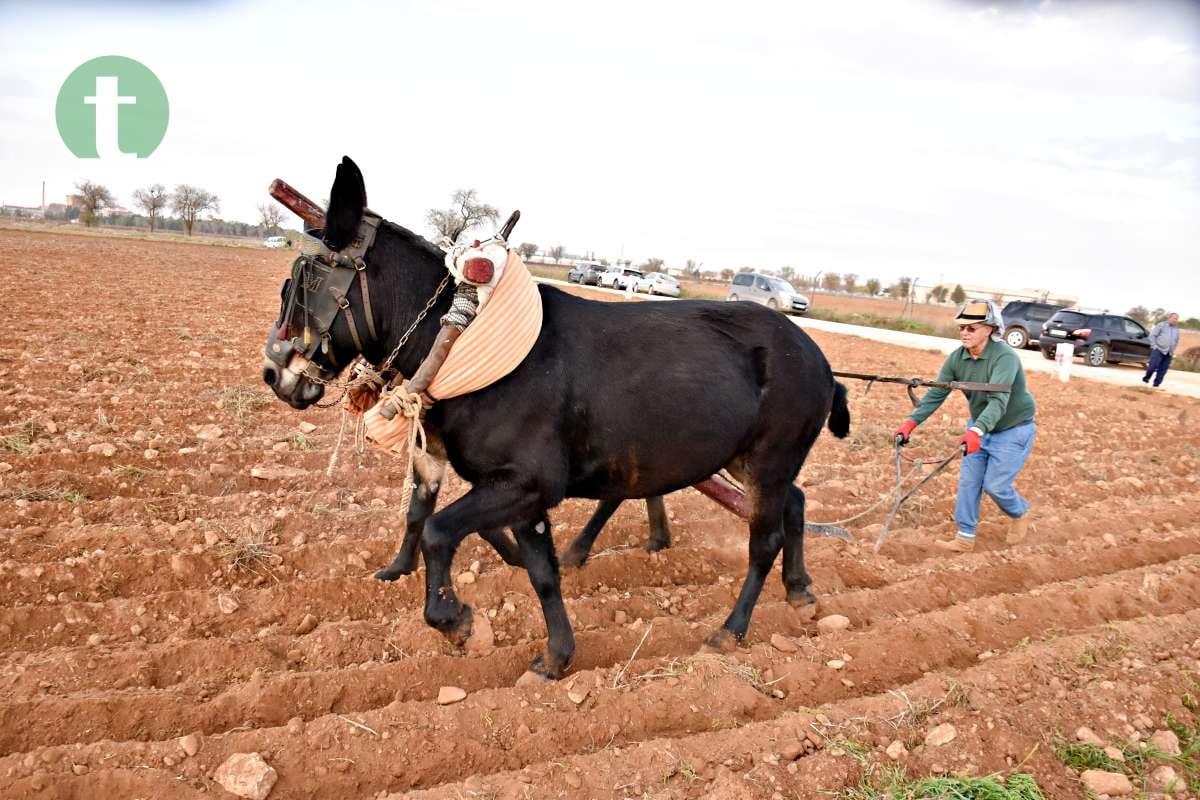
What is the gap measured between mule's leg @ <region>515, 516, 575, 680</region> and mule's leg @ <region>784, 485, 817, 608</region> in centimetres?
176

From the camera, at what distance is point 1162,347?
1797 centimetres

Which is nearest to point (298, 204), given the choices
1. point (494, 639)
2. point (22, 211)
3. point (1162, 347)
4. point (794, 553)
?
point (494, 639)

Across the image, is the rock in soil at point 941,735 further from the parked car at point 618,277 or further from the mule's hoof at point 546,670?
the parked car at point 618,277

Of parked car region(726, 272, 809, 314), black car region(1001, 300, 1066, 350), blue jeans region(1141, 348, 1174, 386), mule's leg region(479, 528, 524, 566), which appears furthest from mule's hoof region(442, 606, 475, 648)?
parked car region(726, 272, 809, 314)

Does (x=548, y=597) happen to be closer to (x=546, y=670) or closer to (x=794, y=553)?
(x=546, y=670)

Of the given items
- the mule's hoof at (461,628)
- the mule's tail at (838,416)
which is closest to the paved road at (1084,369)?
the mule's tail at (838,416)

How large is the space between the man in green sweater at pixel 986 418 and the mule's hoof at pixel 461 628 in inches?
139

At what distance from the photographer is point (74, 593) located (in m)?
4.27

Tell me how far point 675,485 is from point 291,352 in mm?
2114

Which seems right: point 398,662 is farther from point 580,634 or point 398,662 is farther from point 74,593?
point 74,593

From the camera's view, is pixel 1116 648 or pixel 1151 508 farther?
pixel 1151 508

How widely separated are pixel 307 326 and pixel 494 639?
2.05m

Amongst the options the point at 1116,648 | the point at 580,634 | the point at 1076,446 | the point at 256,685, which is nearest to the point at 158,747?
the point at 256,685

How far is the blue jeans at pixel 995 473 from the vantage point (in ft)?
19.5
